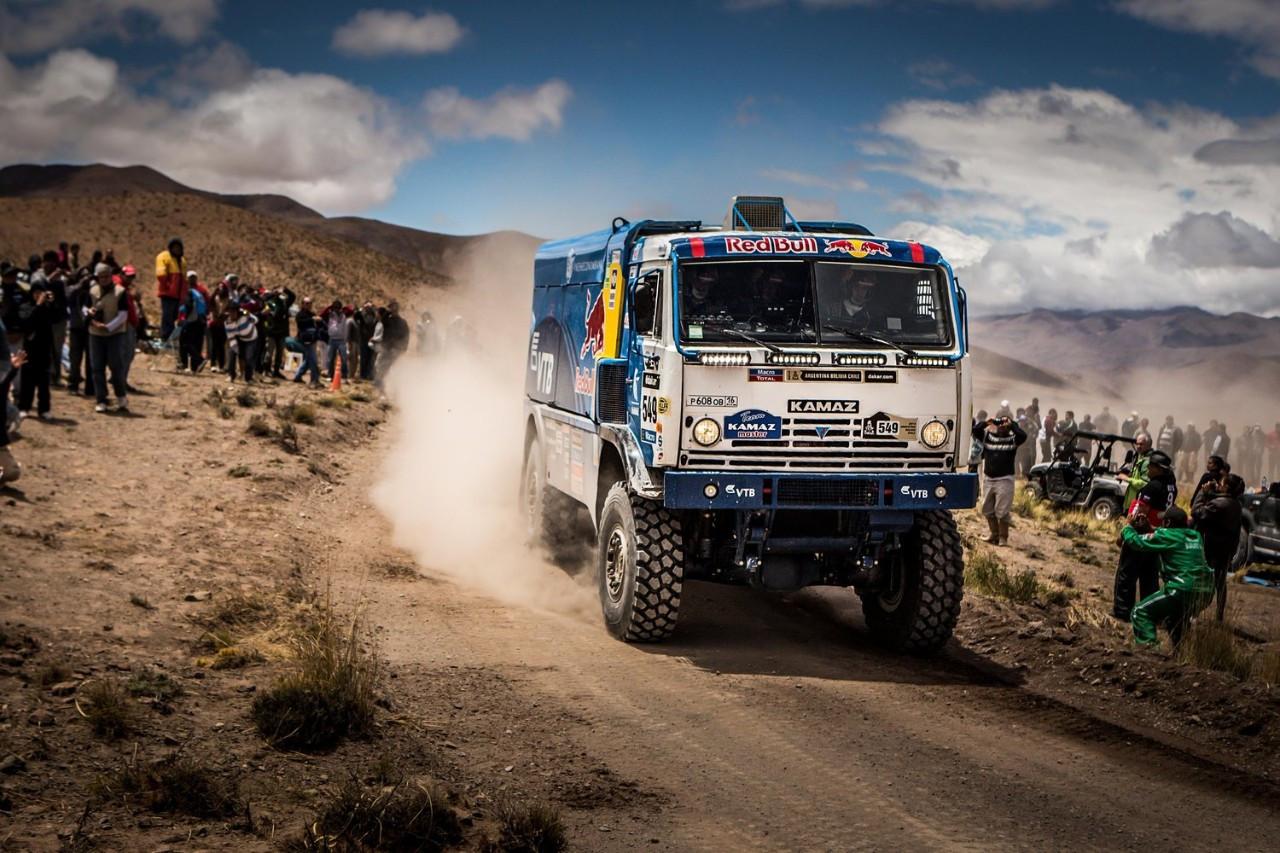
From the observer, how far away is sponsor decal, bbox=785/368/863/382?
9609 millimetres

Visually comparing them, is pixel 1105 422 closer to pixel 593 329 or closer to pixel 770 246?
pixel 593 329

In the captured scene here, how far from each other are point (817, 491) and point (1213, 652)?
154 inches

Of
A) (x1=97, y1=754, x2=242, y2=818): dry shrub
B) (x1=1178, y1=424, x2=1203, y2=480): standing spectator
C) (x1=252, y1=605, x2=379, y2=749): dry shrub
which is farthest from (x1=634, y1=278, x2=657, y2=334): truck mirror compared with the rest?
(x1=1178, y1=424, x2=1203, y2=480): standing spectator

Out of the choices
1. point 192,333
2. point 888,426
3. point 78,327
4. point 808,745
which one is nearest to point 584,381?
point 888,426

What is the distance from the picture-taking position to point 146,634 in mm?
8969

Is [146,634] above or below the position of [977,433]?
below

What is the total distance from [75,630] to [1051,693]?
24.8 ft

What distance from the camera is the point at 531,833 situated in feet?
19.2

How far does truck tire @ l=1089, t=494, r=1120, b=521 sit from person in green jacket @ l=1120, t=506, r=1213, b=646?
1231cm

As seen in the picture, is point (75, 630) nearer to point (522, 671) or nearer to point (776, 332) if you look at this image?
point (522, 671)

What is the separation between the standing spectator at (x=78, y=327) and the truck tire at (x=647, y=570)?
11435mm

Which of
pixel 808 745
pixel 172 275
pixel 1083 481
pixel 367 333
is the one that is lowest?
pixel 808 745

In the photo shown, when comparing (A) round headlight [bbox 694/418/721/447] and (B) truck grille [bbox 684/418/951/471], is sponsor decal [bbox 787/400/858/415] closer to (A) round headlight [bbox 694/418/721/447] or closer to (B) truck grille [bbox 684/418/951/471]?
(B) truck grille [bbox 684/418/951/471]

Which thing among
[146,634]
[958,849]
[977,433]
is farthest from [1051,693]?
[977,433]
